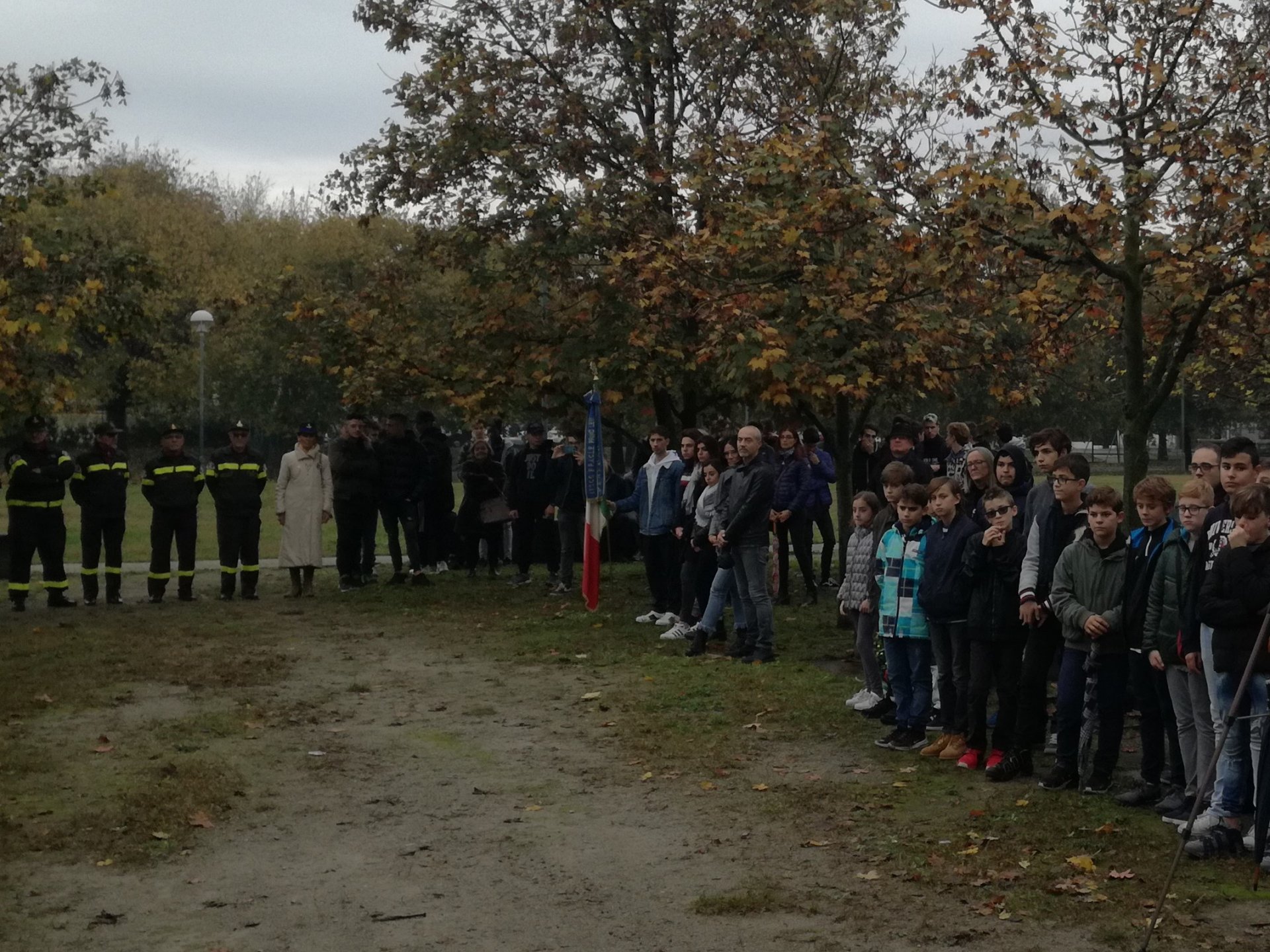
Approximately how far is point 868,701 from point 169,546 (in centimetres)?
1048

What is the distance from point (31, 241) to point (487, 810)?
1034cm

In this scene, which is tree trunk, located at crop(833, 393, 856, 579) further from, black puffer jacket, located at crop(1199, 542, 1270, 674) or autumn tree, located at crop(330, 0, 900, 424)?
black puffer jacket, located at crop(1199, 542, 1270, 674)

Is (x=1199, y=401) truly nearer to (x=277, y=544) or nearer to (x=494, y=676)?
(x=277, y=544)

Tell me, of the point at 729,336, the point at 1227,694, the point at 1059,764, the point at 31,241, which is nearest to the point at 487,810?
the point at 1059,764

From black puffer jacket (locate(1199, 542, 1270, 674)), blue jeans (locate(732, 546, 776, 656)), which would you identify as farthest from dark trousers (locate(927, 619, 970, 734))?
blue jeans (locate(732, 546, 776, 656))

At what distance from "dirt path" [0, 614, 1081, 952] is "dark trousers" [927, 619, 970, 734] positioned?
74 centimetres

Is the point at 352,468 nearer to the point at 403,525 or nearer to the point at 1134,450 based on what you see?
the point at 403,525

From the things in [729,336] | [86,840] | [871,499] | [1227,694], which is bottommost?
[86,840]

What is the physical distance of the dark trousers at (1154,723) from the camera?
27.9ft

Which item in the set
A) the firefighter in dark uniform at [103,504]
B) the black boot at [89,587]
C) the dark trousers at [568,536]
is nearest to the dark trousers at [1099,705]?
the dark trousers at [568,536]

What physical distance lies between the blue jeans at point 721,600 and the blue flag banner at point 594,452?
3.67m

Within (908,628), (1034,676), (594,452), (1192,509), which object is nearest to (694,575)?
(594,452)

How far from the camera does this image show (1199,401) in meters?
63.0

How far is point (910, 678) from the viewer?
33.9 ft
